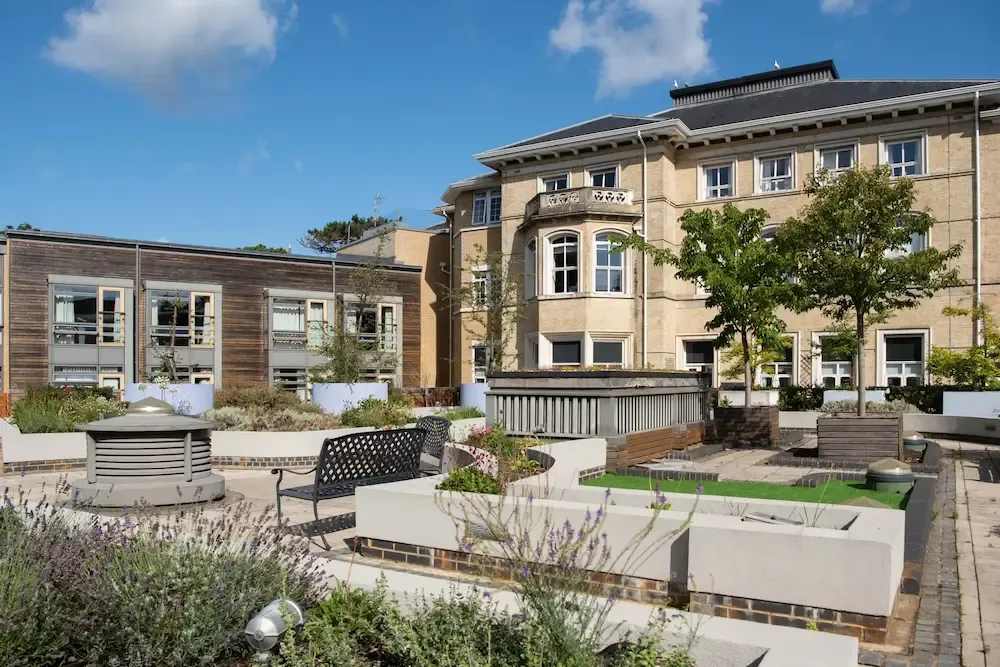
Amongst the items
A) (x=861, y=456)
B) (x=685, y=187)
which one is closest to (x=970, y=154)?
(x=685, y=187)

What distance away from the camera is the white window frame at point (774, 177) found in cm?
2647

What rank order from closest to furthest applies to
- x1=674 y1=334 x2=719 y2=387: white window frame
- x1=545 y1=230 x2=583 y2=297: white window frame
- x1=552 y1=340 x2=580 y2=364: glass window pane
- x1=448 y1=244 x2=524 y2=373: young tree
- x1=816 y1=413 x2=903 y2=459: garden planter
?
x1=816 y1=413 x2=903 y2=459: garden planter < x1=674 y1=334 x2=719 y2=387: white window frame < x1=545 y1=230 x2=583 y2=297: white window frame < x1=552 y1=340 x2=580 y2=364: glass window pane < x1=448 y1=244 x2=524 y2=373: young tree

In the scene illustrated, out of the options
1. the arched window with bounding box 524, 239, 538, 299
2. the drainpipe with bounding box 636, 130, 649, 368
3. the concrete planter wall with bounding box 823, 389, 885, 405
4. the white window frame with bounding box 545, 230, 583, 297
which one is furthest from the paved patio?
the arched window with bounding box 524, 239, 538, 299

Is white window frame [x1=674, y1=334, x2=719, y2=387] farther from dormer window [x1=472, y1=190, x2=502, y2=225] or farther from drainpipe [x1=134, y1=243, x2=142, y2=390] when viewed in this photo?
drainpipe [x1=134, y1=243, x2=142, y2=390]

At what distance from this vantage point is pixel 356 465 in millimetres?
7555

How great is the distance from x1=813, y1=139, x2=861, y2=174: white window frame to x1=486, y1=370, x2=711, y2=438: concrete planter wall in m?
17.4

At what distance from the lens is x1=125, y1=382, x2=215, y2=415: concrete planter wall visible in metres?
15.8

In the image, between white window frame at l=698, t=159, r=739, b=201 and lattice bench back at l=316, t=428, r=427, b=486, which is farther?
white window frame at l=698, t=159, r=739, b=201

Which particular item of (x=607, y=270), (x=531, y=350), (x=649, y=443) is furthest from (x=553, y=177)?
(x=649, y=443)

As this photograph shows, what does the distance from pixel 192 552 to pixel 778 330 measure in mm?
14306

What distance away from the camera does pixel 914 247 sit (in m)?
25.0

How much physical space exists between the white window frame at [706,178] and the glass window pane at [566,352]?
22.6 ft

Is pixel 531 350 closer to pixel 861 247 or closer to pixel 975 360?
pixel 975 360

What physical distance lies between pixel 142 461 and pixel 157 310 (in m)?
22.3
